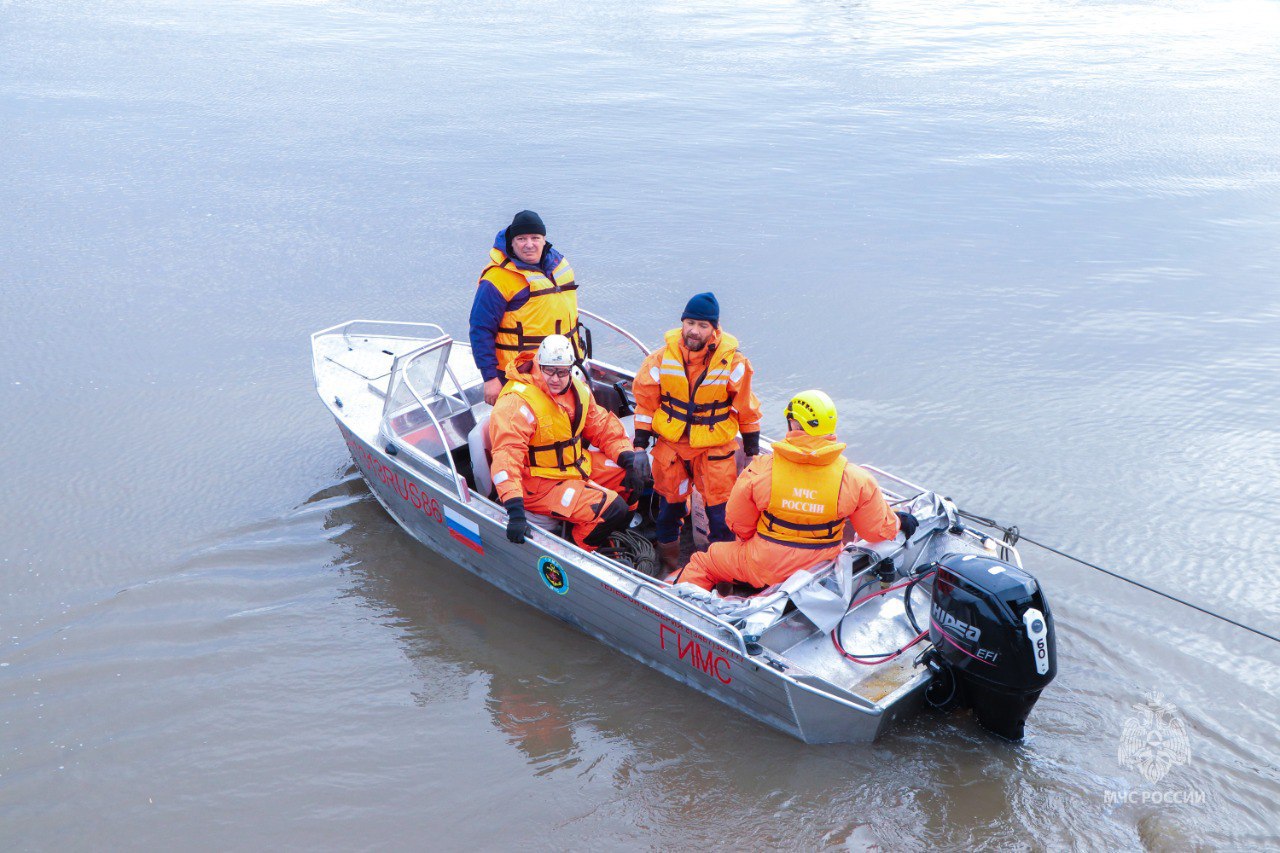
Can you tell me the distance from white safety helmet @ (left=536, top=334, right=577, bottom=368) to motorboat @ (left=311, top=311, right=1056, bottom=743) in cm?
61

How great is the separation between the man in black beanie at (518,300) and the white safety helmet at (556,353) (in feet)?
2.19

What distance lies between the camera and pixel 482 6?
696 inches

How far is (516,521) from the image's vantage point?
503 centimetres

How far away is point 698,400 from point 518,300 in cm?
117

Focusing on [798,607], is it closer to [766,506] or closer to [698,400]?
[766,506]

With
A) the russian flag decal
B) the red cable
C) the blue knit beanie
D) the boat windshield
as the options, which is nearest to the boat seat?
the russian flag decal

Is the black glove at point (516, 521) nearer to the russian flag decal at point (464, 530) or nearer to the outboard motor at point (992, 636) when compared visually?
the russian flag decal at point (464, 530)

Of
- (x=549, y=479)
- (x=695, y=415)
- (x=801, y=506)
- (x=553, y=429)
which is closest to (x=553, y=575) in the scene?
(x=549, y=479)

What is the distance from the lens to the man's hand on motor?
5.02m

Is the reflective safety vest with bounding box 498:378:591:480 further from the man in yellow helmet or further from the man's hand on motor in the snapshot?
the man in yellow helmet

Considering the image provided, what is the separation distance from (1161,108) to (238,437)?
11.2m

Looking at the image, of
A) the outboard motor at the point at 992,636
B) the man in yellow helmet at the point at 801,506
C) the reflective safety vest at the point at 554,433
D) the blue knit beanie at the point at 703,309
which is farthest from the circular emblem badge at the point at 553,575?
the outboard motor at the point at 992,636

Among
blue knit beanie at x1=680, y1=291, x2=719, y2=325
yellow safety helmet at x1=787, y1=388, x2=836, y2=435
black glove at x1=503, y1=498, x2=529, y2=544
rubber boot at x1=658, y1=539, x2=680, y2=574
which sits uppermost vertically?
blue knit beanie at x1=680, y1=291, x2=719, y2=325

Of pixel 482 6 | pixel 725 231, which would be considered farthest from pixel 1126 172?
pixel 482 6
